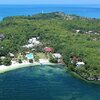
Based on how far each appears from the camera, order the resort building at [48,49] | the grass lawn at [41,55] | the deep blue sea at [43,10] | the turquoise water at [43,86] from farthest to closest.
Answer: the deep blue sea at [43,10]
the resort building at [48,49]
the grass lawn at [41,55]
the turquoise water at [43,86]

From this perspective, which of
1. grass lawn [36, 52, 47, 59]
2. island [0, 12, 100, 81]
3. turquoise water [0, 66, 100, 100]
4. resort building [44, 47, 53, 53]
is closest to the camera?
turquoise water [0, 66, 100, 100]

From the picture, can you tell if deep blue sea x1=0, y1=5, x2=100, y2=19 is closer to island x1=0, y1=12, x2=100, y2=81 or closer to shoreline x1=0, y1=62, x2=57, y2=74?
island x1=0, y1=12, x2=100, y2=81

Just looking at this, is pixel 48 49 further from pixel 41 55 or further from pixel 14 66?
pixel 14 66

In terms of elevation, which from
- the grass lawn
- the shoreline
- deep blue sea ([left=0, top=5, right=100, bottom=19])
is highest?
the shoreline

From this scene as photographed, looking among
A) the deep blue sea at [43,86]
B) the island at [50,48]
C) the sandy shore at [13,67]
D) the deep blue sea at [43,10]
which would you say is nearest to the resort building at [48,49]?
the island at [50,48]

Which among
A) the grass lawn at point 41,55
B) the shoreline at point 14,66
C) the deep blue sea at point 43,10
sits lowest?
the deep blue sea at point 43,10

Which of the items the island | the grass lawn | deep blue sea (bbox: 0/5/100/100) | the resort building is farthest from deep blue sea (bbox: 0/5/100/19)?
deep blue sea (bbox: 0/5/100/100)

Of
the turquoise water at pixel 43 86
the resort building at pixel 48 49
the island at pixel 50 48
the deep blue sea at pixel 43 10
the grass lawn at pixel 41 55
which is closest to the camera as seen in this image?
the turquoise water at pixel 43 86

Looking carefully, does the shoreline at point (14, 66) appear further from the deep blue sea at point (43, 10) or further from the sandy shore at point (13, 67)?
the deep blue sea at point (43, 10)
